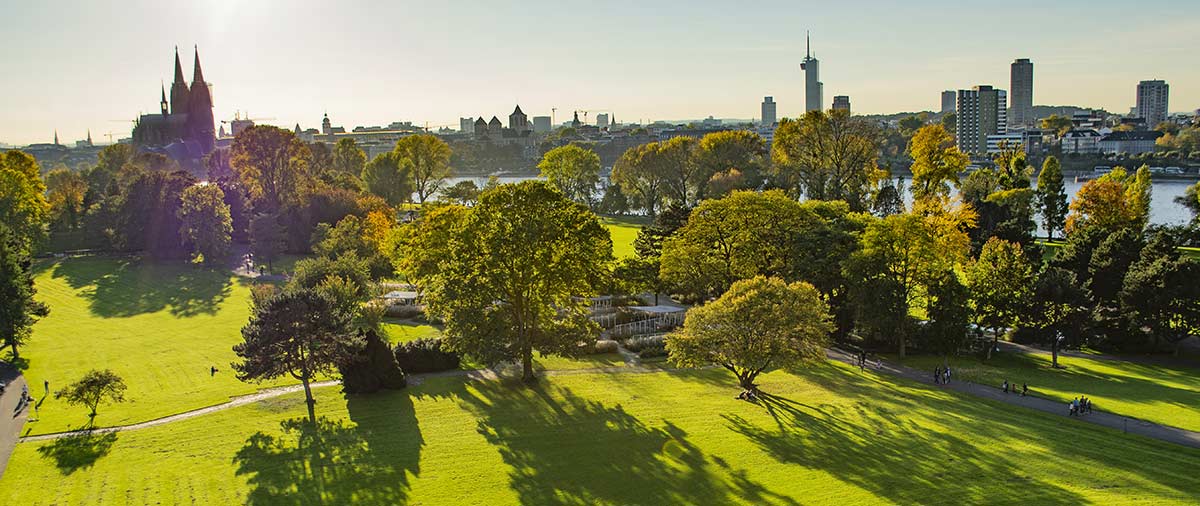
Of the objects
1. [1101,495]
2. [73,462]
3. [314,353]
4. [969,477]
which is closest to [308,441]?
[314,353]

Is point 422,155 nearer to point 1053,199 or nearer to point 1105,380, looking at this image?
point 1053,199

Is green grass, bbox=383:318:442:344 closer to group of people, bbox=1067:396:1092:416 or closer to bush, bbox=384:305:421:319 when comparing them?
bush, bbox=384:305:421:319

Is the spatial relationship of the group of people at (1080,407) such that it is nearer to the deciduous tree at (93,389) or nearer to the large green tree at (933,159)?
the large green tree at (933,159)

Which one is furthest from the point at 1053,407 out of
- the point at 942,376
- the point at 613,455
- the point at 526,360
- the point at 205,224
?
the point at 205,224

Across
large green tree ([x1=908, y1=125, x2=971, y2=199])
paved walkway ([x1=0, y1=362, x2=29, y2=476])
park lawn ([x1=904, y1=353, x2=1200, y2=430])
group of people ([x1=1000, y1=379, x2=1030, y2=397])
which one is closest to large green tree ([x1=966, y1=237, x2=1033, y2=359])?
park lawn ([x1=904, y1=353, x2=1200, y2=430])

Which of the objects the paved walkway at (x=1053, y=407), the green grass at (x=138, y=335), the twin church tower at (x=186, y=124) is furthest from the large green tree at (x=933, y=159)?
the twin church tower at (x=186, y=124)

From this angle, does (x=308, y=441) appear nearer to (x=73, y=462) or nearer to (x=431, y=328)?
(x=73, y=462)
